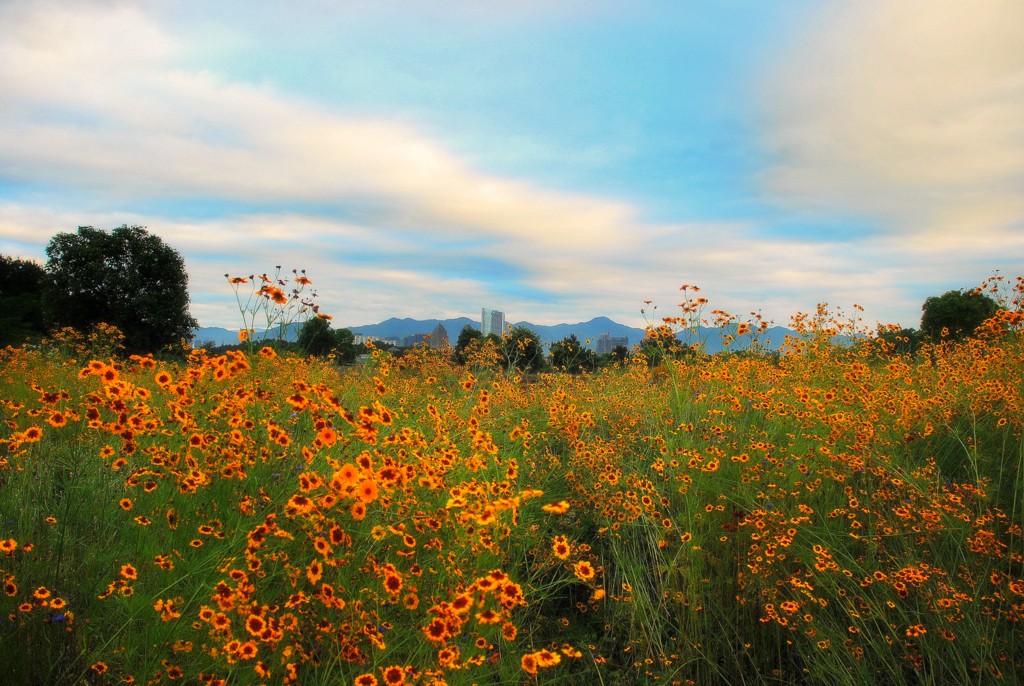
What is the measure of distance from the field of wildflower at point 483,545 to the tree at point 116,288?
28.4 m

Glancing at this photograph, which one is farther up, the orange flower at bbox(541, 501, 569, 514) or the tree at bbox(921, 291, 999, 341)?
the tree at bbox(921, 291, 999, 341)

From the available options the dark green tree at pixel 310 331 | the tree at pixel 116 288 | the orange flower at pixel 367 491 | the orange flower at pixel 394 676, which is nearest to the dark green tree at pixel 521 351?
the dark green tree at pixel 310 331

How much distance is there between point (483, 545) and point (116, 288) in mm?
32060

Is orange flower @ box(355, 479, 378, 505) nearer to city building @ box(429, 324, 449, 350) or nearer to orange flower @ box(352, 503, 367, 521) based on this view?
orange flower @ box(352, 503, 367, 521)

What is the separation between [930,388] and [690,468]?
9.57ft

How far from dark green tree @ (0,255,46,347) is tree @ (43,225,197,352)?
1.51 meters

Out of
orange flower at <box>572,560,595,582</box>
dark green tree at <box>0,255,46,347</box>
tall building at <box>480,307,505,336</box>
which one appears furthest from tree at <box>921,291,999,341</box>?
dark green tree at <box>0,255,46,347</box>

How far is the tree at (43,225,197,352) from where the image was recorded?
27766mm

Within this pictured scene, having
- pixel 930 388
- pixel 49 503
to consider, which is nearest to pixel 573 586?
pixel 49 503

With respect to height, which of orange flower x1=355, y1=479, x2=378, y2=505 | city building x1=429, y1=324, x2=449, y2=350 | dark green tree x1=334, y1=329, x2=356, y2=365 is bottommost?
orange flower x1=355, y1=479, x2=378, y2=505

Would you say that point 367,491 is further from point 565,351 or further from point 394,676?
point 565,351

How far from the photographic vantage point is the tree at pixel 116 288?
2777 centimetres

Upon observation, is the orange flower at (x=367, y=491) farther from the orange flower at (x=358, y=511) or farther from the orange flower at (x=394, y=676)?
the orange flower at (x=394, y=676)

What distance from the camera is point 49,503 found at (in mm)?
3033
